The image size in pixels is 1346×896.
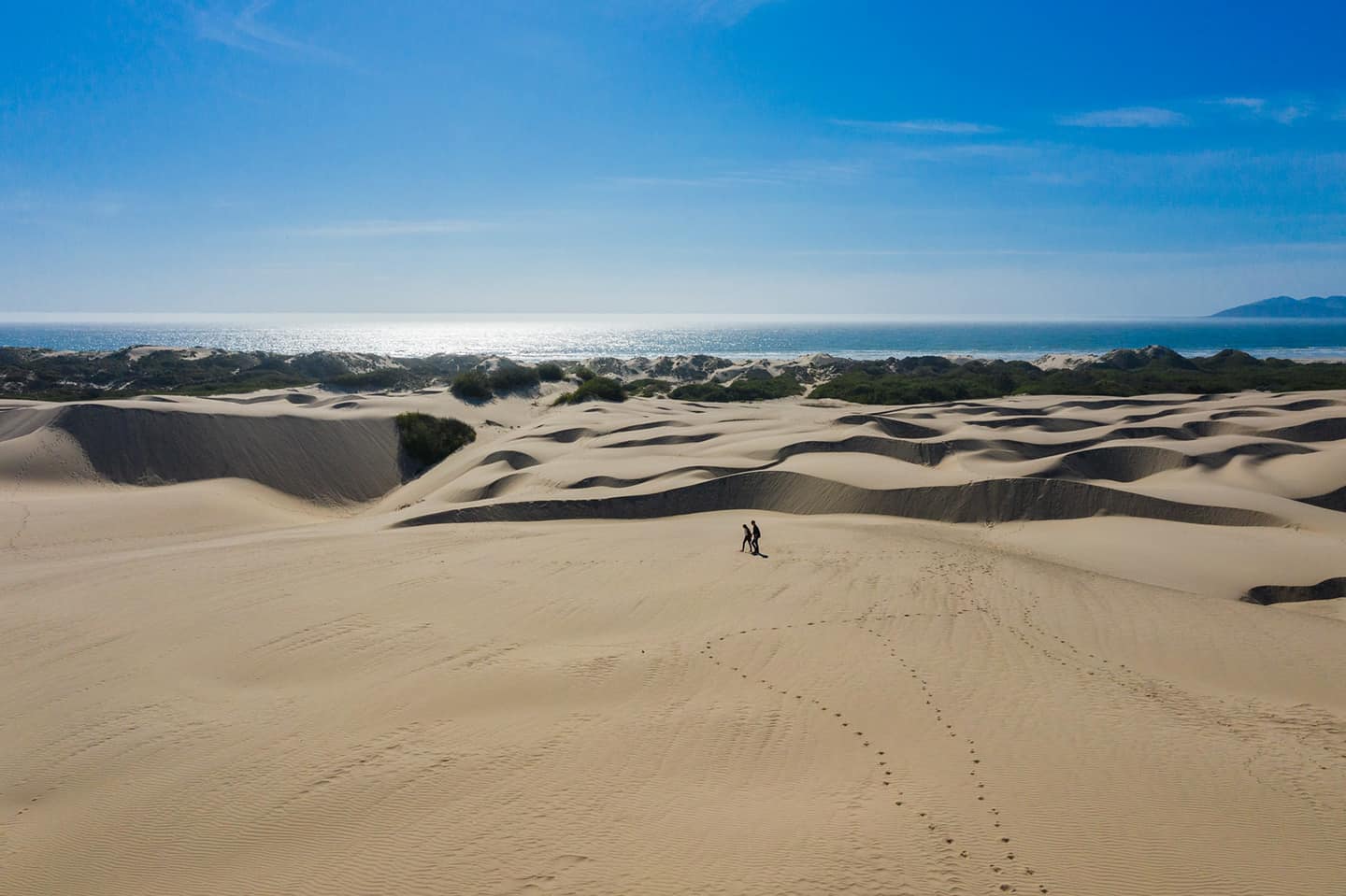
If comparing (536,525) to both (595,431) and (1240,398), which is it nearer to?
(595,431)

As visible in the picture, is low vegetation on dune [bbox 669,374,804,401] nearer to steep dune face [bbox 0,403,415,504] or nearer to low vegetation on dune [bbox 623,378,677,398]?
low vegetation on dune [bbox 623,378,677,398]

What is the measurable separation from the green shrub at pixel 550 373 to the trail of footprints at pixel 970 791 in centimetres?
4150

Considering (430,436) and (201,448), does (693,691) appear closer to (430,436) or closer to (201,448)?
(201,448)

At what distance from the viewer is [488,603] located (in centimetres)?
1071

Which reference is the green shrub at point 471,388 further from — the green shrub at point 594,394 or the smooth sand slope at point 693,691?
the smooth sand slope at point 693,691

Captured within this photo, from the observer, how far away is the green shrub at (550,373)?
49031 mm

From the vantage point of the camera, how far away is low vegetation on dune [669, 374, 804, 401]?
153 feet

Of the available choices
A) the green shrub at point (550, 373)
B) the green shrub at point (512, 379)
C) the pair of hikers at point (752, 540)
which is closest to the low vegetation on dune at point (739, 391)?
the green shrub at point (550, 373)

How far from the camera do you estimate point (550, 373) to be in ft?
163

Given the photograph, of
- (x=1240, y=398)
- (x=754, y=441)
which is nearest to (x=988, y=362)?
(x=1240, y=398)

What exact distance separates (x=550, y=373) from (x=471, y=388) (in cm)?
1002

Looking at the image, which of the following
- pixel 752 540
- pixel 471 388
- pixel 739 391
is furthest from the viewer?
pixel 739 391

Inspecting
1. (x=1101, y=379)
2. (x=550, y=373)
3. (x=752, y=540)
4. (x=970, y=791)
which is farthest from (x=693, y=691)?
(x=1101, y=379)

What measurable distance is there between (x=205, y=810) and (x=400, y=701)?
1981 millimetres
